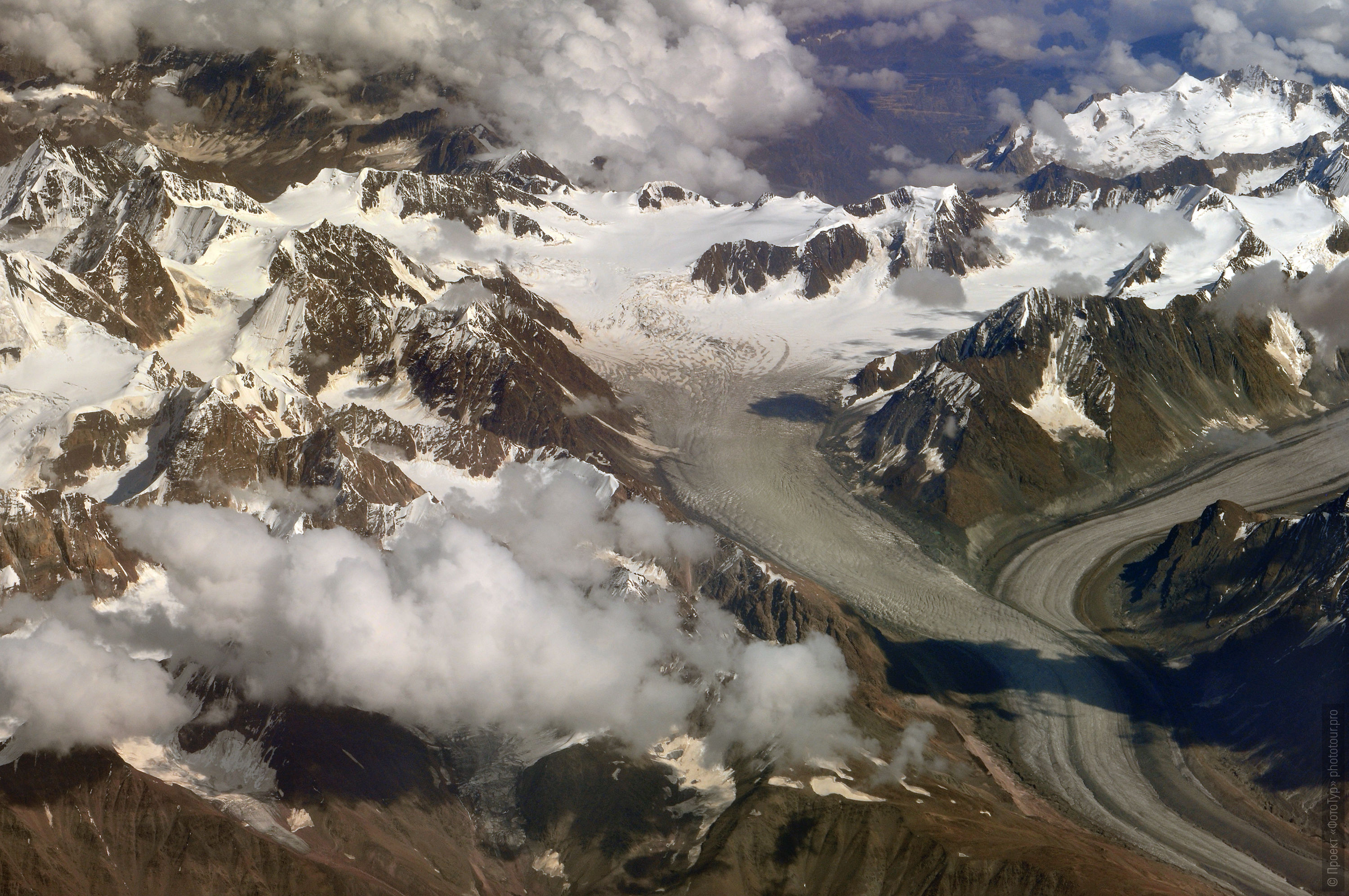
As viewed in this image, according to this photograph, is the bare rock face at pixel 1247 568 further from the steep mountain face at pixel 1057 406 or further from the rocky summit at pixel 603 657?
the steep mountain face at pixel 1057 406

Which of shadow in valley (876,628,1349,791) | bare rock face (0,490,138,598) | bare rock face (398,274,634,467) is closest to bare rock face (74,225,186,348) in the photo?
bare rock face (398,274,634,467)

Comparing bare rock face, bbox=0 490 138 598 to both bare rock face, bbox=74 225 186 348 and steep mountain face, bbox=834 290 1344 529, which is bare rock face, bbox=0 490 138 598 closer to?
bare rock face, bbox=74 225 186 348

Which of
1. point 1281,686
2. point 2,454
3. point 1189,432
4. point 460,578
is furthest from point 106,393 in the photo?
point 1189,432

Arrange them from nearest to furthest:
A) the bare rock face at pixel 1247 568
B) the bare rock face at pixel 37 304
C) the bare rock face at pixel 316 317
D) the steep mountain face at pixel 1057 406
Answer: the bare rock face at pixel 1247 568, the bare rock face at pixel 37 304, the steep mountain face at pixel 1057 406, the bare rock face at pixel 316 317

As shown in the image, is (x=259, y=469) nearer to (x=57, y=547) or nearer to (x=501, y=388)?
(x=57, y=547)

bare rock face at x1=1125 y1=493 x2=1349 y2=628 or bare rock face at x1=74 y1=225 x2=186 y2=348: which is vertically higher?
bare rock face at x1=1125 y1=493 x2=1349 y2=628

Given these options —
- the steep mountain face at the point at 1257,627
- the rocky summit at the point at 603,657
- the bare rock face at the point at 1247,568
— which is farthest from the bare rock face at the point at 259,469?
the bare rock face at the point at 1247,568
